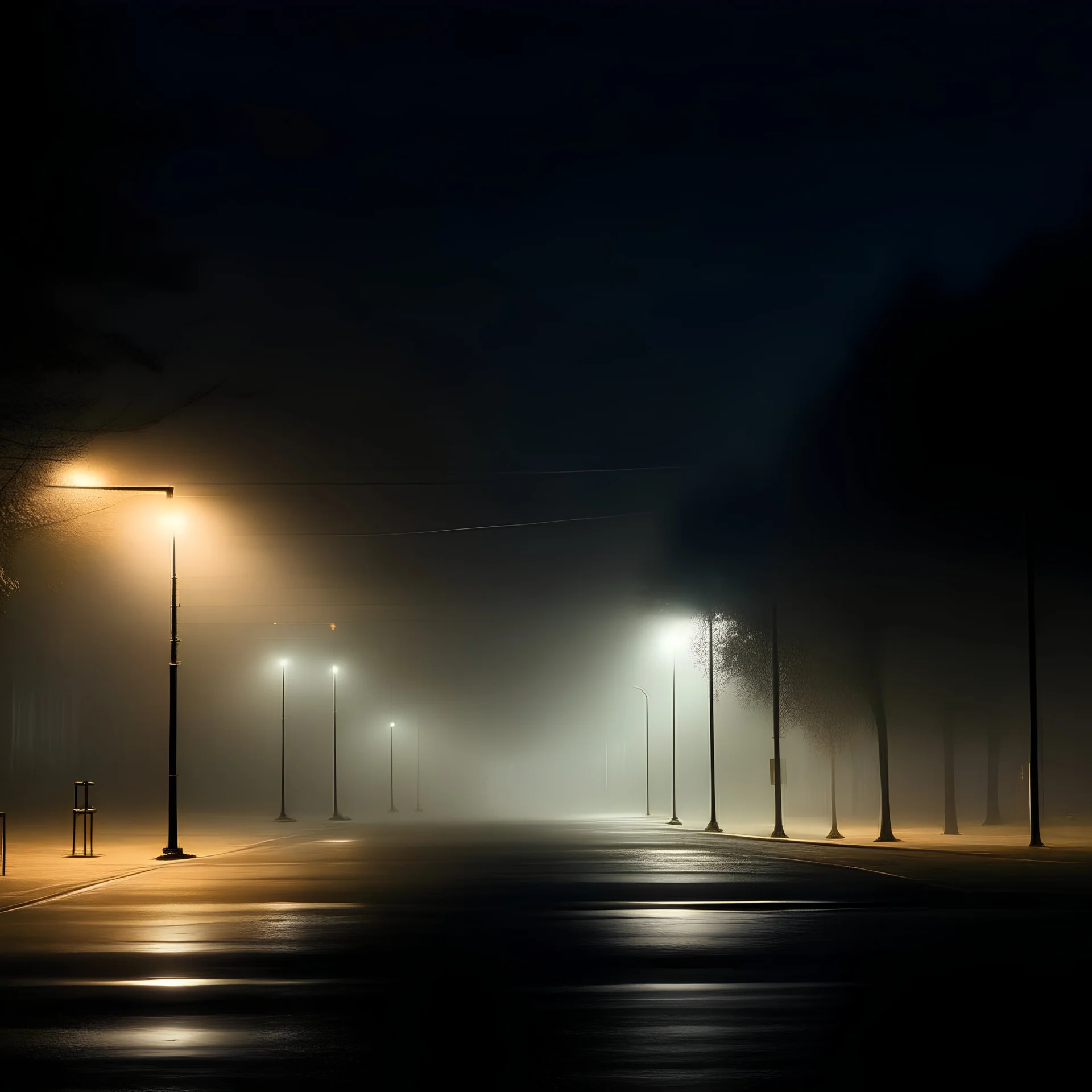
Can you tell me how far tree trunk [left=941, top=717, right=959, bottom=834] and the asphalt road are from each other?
33829 mm

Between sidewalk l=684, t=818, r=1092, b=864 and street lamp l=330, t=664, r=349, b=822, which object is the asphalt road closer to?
sidewalk l=684, t=818, r=1092, b=864

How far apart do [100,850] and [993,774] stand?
38.1 meters

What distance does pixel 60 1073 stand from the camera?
1080 cm

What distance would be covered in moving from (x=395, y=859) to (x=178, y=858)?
5.08 m

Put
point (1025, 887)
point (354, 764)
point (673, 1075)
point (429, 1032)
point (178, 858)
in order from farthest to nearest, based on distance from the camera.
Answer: point (354, 764)
point (178, 858)
point (1025, 887)
point (429, 1032)
point (673, 1075)

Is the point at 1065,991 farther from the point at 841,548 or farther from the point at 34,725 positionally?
the point at 34,725

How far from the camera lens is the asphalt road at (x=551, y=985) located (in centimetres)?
1094

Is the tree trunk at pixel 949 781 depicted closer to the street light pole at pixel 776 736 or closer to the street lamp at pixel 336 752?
the street light pole at pixel 776 736

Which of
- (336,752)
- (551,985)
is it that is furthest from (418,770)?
(551,985)

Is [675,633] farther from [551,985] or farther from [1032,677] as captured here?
[551,985]

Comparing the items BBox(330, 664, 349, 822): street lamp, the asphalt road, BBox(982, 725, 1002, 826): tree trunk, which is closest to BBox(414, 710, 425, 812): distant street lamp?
BBox(330, 664, 349, 822): street lamp

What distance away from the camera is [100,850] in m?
46.6

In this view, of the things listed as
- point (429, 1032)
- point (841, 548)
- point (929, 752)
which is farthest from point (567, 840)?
point (429, 1032)

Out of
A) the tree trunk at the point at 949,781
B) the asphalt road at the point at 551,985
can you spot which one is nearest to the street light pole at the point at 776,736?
the tree trunk at the point at 949,781
